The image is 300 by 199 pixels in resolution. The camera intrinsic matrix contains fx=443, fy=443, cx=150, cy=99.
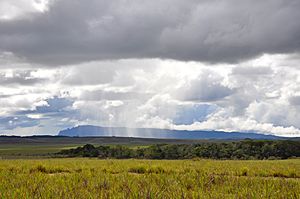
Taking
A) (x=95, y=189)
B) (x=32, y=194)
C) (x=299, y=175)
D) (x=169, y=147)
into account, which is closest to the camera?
(x=32, y=194)

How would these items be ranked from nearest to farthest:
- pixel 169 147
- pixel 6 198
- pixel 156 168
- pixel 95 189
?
1. pixel 6 198
2. pixel 95 189
3. pixel 156 168
4. pixel 169 147

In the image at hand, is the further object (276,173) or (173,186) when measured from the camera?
(276,173)

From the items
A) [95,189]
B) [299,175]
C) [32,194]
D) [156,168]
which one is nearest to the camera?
[32,194]

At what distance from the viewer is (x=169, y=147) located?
101125 mm

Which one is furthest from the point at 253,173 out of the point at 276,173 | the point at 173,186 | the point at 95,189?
the point at 95,189

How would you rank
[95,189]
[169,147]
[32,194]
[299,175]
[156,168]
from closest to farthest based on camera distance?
1. [32,194]
2. [95,189]
3. [299,175]
4. [156,168]
5. [169,147]

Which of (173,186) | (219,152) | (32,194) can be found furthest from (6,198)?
(219,152)

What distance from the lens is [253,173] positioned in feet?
75.2

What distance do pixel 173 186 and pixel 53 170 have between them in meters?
12.9

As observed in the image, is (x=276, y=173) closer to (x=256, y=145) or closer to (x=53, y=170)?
(x=53, y=170)

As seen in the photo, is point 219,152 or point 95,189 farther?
point 219,152

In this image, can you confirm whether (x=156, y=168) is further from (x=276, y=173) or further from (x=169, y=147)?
(x=169, y=147)

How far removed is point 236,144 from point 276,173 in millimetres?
71618

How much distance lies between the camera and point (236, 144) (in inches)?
3691
